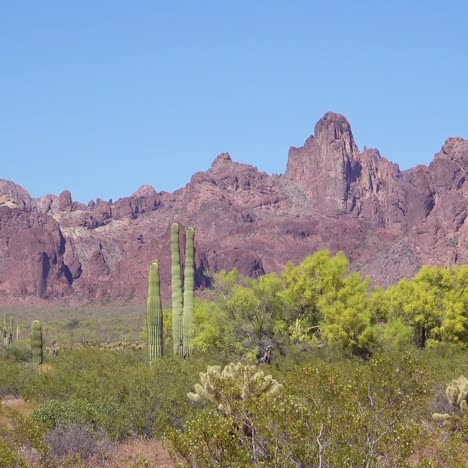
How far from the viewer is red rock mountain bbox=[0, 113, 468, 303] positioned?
470ft

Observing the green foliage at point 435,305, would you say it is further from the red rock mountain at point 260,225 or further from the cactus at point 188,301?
the red rock mountain at point 260,225

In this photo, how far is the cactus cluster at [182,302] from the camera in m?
32.5

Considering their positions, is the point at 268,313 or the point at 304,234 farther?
the point at 304,234

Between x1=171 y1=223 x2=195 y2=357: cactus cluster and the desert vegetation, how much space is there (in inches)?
2.3

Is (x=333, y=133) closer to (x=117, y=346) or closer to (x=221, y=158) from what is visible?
(x=221, y=158)

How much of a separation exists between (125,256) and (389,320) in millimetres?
125878

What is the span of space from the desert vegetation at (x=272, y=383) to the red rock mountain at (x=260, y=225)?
289ft

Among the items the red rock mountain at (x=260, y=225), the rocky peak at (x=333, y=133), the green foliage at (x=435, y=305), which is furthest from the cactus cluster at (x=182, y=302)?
the rocky peak at (x=333, y=133)

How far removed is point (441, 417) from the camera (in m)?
16.7

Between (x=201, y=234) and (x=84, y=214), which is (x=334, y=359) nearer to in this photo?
(x=201, y=234)

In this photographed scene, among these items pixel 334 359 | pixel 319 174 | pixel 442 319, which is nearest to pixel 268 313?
pixel 334 359

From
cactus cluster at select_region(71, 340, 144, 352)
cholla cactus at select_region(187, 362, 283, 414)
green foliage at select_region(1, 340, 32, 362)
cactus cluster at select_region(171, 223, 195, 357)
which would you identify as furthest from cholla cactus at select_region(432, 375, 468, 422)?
cactus cluster at select_region(71, 340, 144, 352)

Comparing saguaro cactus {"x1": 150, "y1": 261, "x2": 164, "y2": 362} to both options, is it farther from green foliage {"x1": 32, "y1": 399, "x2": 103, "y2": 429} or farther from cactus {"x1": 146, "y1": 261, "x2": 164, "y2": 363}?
green foliage {"x1": 32, "y1": 399, "x2": 103, "y2": 429}

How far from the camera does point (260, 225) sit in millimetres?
168750
